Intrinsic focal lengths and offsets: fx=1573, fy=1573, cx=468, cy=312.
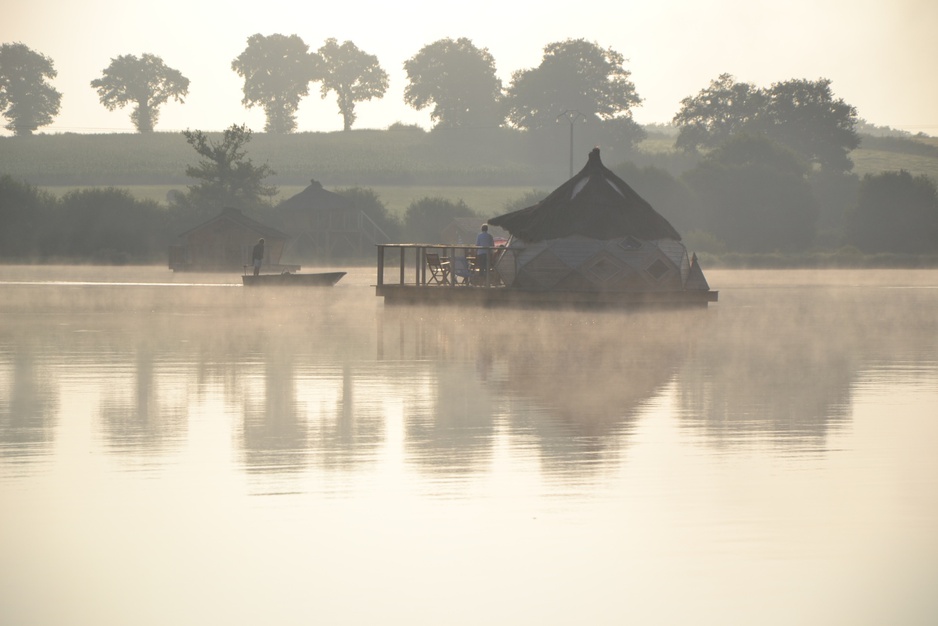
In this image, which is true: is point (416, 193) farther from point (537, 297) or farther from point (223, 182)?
point (537, 297)

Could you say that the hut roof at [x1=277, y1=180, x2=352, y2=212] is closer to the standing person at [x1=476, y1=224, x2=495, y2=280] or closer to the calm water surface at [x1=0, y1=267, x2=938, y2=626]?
the standing person at [x1=476, y1=224, x2=495, y2=280]

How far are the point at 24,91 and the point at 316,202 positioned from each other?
87042 mm

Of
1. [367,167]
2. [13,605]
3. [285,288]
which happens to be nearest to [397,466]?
[13,605]

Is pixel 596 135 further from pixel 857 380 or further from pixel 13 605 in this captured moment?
pixel 13 605

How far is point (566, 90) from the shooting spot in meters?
162

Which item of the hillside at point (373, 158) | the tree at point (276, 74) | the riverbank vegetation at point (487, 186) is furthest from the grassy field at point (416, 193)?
the tree at point (276, 74)

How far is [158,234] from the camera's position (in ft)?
334

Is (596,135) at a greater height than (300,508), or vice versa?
(596,135)

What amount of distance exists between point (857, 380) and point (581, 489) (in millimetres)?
9569

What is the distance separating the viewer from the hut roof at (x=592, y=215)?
4481 centimetres

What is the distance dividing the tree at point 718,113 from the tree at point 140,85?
237ft

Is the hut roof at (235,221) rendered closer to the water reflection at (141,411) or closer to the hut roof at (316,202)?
the hut roof at (316,202)

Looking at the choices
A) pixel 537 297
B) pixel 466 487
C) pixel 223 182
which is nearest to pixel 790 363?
pixel 466 487

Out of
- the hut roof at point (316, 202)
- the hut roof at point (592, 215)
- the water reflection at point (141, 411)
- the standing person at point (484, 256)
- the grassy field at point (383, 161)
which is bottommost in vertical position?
the water reflection at point (141, 411)
